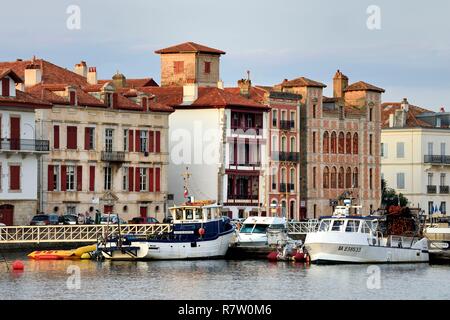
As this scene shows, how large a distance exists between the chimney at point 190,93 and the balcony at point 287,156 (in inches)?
370

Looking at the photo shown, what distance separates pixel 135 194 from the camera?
138m

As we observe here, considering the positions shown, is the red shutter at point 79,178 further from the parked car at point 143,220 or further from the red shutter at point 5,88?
the red shutter at point 5,88

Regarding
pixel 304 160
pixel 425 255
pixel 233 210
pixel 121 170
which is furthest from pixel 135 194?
pixel 425 255

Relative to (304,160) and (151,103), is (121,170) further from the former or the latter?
(304,160)

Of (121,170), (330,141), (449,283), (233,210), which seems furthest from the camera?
(330,141)

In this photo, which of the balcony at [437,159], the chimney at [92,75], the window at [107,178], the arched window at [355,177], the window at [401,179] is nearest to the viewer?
the window at [107,178]

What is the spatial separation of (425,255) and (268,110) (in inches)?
1580

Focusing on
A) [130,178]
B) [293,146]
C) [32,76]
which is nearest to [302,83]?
[293,146]

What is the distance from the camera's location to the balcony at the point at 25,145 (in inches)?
4867

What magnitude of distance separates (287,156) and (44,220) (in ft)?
116

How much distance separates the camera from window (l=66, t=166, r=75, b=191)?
13238cm

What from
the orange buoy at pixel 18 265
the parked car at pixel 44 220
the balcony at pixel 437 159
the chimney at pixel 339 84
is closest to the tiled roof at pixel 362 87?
the chimney at pixel 339 84

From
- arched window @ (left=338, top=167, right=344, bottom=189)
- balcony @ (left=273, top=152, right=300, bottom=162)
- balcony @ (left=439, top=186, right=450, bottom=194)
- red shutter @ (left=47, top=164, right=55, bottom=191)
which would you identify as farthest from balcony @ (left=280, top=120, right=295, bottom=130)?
red shutter @ (left=47, top=164, right=55, bottom=191)

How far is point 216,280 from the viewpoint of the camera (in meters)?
95.9
